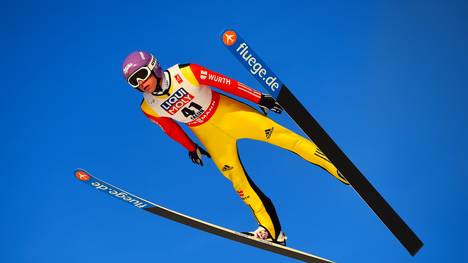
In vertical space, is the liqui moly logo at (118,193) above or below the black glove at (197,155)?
below

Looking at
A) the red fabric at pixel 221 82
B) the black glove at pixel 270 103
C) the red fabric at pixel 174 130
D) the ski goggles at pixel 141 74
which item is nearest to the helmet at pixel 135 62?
the ski goggles at pixel 141 74

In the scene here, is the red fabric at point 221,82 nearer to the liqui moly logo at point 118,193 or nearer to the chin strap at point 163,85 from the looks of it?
the chin strap at point 163,85

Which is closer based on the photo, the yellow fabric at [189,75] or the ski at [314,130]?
the ski at [314,130]

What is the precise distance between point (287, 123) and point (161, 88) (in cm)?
83

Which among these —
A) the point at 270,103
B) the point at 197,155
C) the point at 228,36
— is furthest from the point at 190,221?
the point at 228,36

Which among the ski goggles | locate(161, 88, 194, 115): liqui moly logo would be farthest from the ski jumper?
the ski goggles

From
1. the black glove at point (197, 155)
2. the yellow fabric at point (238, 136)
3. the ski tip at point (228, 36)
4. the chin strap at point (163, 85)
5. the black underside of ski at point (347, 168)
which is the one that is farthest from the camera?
the black glove at point (197, 155)

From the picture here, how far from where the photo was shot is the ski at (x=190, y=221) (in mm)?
3416

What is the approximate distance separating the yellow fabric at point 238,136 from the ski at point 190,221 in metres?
0.27

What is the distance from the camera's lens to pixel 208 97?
10.5 feet

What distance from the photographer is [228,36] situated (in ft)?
8.73

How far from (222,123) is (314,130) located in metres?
0.51

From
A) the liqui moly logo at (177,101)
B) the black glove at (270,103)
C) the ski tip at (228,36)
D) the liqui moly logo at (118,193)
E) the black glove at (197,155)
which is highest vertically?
the black glove at (270,103)

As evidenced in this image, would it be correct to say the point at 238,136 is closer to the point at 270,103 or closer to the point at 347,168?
the point at 270,103
